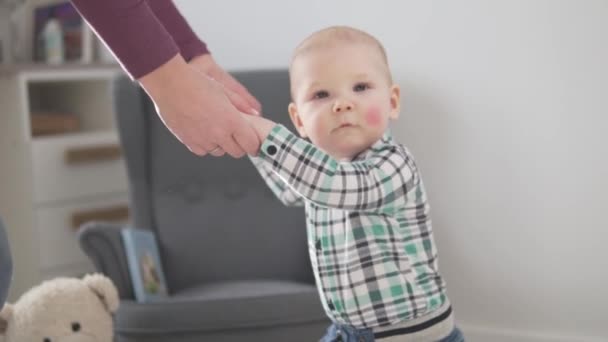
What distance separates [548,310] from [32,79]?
181cm

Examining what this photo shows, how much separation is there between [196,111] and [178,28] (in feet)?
1.41

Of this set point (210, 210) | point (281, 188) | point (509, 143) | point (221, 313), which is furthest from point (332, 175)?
point (210, 210)

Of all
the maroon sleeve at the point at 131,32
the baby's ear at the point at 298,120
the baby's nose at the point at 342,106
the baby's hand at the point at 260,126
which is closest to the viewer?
the maroon sleeve at the point at 131,32

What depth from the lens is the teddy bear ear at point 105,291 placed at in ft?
5.95

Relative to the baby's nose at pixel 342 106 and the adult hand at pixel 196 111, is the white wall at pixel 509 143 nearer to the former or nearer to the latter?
the baby's nose at pixel 342 106

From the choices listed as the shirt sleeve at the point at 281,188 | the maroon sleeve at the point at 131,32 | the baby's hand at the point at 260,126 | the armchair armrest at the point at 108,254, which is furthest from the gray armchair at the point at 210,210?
the maroon sleeve at the point at 131,32

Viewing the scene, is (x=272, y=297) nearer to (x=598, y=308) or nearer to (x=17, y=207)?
(x=598, y=308)

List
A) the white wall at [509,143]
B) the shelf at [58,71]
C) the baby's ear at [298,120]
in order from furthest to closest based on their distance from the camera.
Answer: the shelf at [58,71] → the white wall at [509,143] → the baby's ear at [298,120]

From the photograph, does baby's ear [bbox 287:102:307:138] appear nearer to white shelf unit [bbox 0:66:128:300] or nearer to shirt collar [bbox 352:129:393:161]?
shirt collar [bbox 352:129:393:161]

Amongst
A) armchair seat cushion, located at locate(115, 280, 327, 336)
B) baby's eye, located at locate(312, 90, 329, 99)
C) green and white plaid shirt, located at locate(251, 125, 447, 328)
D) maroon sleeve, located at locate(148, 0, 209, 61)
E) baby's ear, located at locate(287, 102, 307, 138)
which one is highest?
maroon sleeve, located at locate(148, 0, 209, 61)

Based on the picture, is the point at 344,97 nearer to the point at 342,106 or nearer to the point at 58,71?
the point at 342,106

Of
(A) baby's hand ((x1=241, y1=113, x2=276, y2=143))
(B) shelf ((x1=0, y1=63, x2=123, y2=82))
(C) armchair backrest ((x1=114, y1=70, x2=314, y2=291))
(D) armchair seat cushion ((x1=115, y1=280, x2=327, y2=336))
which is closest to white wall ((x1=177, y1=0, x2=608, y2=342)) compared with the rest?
(C) armchair backrest ((x1=114, y1=70, x2=314, y2=291))

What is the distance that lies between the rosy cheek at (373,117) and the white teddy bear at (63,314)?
0.92m

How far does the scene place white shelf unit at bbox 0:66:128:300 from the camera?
2537 millimetres
